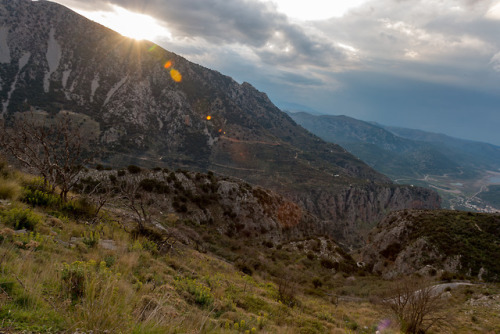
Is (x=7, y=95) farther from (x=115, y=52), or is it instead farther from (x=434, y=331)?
(x=434, y=331)

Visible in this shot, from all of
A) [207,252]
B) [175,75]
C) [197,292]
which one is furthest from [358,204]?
[175,75]

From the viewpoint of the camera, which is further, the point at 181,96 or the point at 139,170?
the point at 181,96

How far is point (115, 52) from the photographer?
17850 cm

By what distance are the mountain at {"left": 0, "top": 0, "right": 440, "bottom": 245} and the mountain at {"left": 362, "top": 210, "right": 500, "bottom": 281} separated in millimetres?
65980

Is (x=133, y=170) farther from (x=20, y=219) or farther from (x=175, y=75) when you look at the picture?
(x=175, y=75)

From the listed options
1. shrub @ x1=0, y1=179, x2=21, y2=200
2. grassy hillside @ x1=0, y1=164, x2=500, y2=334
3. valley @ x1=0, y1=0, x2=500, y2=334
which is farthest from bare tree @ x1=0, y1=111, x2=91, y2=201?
shrub @ x1=0, y1=179, x2=21, y2=200

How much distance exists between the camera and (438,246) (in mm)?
31438

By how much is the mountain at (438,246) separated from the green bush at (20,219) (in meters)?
34.7

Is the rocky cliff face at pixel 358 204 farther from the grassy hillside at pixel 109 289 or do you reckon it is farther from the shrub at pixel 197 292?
the shrub at pixel 197 292

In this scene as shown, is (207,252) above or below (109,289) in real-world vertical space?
below

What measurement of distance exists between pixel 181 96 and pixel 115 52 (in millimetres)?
57169

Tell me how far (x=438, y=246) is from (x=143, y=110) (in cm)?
16598

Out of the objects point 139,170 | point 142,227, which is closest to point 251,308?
point 142,227

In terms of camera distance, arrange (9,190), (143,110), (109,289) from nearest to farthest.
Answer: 1. (109,289)
2. (9,190)
3. (143,110)
